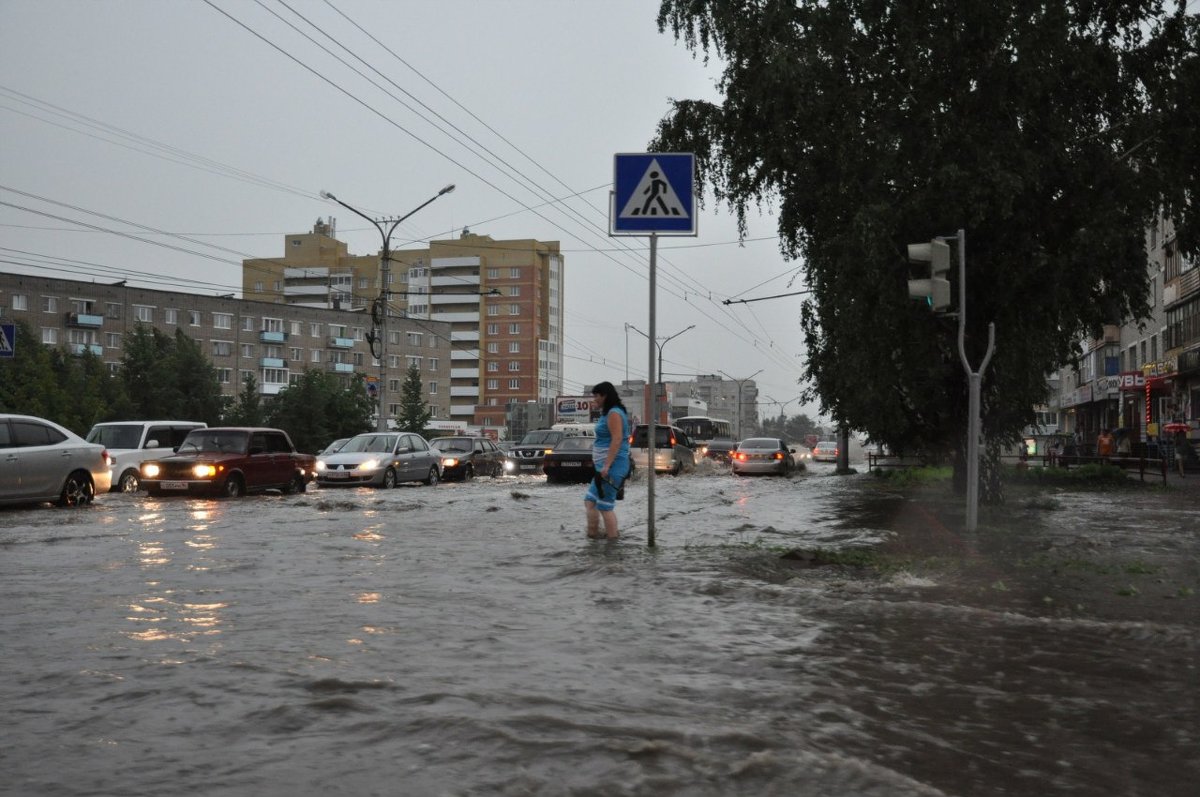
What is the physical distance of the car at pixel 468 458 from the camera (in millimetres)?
36941

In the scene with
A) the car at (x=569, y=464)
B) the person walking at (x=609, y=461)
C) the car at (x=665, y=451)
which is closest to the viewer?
the person walking at (x=609, y=461)

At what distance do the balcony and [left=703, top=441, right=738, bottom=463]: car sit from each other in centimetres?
6102

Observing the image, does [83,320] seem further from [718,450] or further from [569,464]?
[569,464]

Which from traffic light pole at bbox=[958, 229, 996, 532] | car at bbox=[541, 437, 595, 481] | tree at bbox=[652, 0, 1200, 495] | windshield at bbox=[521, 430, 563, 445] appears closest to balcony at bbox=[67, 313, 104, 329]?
windshield at bbox=[521, 430, 563, 445]

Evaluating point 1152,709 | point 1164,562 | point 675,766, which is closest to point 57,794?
point 675,766

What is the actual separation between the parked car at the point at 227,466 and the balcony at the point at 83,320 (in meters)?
79.1

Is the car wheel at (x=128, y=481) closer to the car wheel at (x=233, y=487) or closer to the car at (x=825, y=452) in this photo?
the car wheel at (x=233, y=487)

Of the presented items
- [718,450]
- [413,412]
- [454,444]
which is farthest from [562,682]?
[413,412]

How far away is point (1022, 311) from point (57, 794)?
1802cm

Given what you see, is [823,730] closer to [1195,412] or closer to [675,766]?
[675,766]

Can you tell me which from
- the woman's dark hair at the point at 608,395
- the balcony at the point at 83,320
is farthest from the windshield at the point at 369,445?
the balcony at the point at 83,320

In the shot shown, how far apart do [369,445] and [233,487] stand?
6.78 meters

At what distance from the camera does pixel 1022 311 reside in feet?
63.8

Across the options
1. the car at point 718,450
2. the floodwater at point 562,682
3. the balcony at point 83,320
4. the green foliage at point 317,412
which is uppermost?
the balcony at point 83,320
